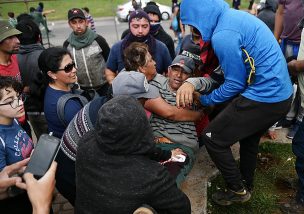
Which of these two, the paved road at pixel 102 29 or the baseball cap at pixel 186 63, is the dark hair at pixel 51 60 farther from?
the paved road at pixel 102 29

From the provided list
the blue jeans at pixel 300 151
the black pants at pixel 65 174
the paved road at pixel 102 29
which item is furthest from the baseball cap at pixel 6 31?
the paved road at pixel 102 29

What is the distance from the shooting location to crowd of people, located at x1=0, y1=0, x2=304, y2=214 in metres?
1.67

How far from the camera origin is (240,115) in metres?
2.55

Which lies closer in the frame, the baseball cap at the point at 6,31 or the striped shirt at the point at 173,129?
the striped shirt at the point at 173,129

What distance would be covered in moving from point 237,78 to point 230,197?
1175 mm

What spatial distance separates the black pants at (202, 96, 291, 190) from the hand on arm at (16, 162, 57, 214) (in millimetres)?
1346

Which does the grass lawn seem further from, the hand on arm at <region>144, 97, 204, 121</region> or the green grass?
the hand on arm at <region>144, 97, 204, 121</region>

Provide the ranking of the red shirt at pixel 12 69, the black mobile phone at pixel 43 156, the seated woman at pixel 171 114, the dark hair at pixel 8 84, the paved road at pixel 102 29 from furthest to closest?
the paved road at pixel 102 29, the red shirt at pixel 12 69, the seated woman at pixel 171 114, the dark hair at pixel 8 84, the black mobile phone at pixel 43 156

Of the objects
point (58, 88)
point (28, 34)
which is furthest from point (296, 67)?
point (28, 34)

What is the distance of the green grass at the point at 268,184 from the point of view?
3.10m

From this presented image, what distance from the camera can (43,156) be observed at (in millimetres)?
2045

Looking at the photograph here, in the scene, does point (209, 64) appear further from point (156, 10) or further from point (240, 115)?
point (156, 10)

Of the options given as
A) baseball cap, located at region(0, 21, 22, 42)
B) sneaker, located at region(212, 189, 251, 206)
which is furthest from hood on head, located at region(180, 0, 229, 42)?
baseball cap, located at region(0, 21, 22, 42)

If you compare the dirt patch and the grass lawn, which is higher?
the dirt patch
